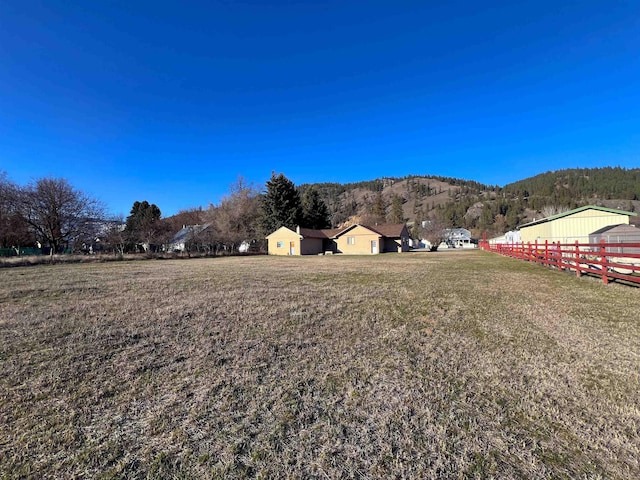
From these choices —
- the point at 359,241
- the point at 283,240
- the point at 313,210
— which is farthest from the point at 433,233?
the point at 283,240

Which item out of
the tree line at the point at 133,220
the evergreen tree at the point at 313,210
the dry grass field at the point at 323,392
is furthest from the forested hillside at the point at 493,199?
the dry grass field at the point at 323,392

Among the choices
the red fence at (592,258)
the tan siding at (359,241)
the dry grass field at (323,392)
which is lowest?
the dry grass field at (323,392)

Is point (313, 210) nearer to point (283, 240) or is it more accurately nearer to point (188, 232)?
point (283, 240)

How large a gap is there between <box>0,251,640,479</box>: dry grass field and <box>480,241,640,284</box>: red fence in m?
2.15

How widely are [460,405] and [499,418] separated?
0.31 metres

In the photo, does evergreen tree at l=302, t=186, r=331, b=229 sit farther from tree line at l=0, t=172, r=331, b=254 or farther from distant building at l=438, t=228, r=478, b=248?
distant building at l=438, t=228, r=478, b=248

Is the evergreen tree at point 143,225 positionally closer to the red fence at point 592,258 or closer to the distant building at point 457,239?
the red fence at point 592,258

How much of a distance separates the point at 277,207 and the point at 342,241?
10463 millimetres

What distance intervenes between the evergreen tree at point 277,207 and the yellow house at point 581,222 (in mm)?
29585

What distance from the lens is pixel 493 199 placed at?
12531 centimetres

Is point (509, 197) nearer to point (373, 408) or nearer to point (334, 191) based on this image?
point (334, 191)

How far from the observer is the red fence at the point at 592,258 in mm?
7539

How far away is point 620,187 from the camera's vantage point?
314ft

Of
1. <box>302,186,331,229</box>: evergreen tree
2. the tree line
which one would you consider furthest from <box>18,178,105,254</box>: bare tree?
<box>302,186,331,229</box>: evergreen tree
